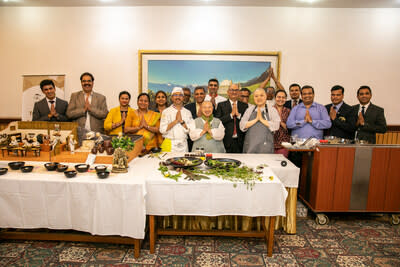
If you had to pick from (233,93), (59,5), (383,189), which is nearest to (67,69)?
(59,5)

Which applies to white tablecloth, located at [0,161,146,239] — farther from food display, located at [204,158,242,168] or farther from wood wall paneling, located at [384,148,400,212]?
wood wall paneling, located at [384,148,400,212]

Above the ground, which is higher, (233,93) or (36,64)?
(36,64)

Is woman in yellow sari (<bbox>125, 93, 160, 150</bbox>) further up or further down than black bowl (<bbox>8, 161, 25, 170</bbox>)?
further up

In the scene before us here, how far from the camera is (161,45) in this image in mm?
5262

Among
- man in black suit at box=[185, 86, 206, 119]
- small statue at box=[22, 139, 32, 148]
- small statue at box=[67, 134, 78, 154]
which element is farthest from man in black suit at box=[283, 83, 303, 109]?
small statue at box=[22, 139, 32, 148]

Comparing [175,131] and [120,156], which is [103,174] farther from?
[175,131]

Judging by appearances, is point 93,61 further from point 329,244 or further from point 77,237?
point 329,244

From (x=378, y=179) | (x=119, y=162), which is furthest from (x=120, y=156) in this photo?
(x=378, y=179)

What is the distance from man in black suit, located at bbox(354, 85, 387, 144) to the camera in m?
4.16

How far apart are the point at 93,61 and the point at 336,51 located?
534 centimetres

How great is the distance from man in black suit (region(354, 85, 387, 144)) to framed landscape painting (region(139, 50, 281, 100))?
1.67 metres

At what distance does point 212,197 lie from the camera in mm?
2635

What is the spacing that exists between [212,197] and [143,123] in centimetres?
204

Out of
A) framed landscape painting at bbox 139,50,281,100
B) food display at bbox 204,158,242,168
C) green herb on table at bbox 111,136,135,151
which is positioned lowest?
food display at bbox 204,158,242,168
